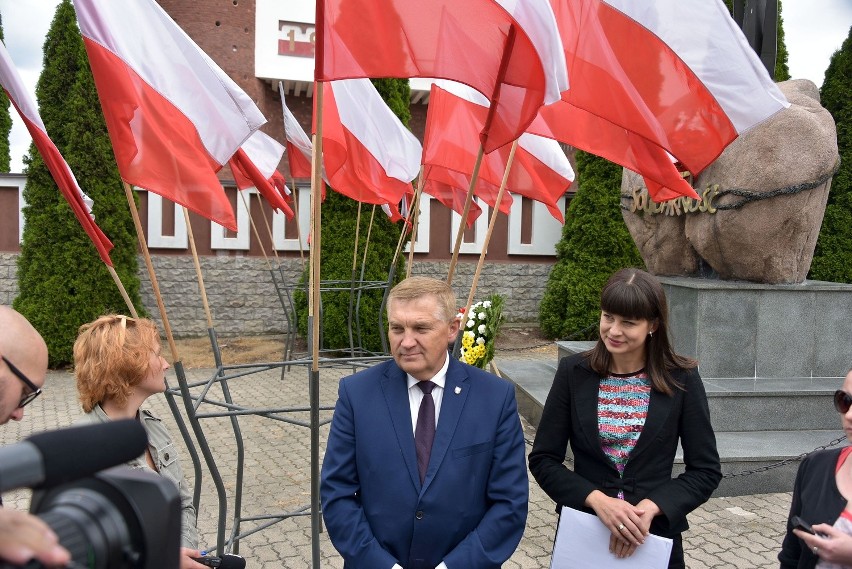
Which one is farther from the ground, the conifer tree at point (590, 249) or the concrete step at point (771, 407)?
the conifer tree at point (590, 249)

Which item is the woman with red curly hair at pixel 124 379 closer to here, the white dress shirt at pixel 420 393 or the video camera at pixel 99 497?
the white dress shirt at pixel 420 393

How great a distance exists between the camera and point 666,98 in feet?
10.4

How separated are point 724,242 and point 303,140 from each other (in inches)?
182

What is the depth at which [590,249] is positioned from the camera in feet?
39.1

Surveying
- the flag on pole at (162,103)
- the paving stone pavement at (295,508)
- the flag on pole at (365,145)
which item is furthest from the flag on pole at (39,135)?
the flag on pole at (365,145)

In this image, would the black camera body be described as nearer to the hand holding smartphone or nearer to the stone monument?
the hand holding smartphone

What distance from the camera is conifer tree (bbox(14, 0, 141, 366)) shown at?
9641 millimetres

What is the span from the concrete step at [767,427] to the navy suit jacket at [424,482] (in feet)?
9.21

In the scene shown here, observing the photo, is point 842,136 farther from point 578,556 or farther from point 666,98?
point 578,556

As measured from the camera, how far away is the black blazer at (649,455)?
2400 mm

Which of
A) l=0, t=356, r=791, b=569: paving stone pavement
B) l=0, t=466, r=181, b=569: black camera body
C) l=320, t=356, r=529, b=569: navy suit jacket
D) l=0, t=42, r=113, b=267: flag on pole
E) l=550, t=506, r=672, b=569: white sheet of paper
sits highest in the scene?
l=0, t=42, r=113, b=267: flag on pole

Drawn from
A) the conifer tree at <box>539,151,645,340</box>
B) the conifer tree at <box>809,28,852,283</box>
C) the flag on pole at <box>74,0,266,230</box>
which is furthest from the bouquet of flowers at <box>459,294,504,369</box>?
the conifer tree at <box>809,28,852,283</box>

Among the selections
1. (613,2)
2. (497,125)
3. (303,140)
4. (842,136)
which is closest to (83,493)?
(497,125)

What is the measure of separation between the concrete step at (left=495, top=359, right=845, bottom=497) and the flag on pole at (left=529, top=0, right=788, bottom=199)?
94.8 inches
